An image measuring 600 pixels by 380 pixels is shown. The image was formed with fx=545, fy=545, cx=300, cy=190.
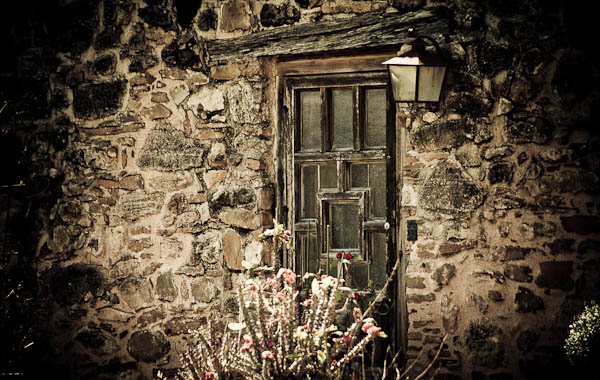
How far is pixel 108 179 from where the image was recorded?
4039 mm

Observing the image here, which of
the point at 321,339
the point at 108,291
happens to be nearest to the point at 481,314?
the point at 321,339

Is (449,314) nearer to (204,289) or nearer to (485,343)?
(485,343)

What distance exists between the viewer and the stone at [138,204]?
397 cm

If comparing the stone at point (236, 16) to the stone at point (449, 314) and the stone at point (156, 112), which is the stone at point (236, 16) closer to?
the stone at point (156, 112)

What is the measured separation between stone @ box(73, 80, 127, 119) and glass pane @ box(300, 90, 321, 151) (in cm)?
135

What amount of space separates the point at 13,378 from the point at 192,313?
1181 mm

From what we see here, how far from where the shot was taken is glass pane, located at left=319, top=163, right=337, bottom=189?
149 inches

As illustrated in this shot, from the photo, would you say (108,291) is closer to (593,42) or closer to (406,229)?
(406,229)

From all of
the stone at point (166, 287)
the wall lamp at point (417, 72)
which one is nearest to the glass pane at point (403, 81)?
the wall lamp at point (417, 72)

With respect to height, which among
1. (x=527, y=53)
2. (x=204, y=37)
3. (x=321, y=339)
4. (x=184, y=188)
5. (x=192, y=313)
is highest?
(x=204, y=37)

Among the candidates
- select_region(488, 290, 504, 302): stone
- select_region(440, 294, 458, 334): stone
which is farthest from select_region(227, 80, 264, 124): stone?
select_region(488, 290, 504, 302): stone

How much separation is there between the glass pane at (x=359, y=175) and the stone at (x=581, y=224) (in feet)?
4.05

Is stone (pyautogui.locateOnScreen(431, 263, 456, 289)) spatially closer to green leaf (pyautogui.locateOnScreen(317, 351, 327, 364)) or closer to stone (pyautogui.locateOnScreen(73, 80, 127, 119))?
green leaf (pyautogui.locateOnScreen(317, 351, 327, 364))

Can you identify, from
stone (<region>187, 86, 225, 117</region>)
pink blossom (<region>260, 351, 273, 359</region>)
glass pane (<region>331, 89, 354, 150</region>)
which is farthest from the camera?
stone (<region>187, 86, 225, 117</region>)
